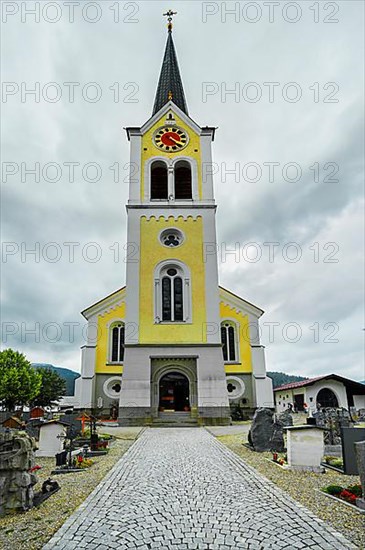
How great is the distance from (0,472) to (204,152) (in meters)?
27.6

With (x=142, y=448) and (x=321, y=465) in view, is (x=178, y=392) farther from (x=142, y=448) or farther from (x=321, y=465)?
(x=321, y=465)

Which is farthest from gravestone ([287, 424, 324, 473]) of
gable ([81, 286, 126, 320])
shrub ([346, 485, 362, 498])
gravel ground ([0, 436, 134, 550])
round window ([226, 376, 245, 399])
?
gable ([81, 286, 126, 320])

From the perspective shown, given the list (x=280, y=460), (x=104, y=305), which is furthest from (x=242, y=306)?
(x=280, y=460)

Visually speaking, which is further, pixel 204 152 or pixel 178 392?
pixel 204 152

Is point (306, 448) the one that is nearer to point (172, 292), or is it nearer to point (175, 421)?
point (175, 421)

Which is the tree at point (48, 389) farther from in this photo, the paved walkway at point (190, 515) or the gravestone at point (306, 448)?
the gravestone at point (306, 448)

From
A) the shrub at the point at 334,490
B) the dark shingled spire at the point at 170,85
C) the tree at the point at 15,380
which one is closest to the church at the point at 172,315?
the dark shingled spire at the point at 170,85

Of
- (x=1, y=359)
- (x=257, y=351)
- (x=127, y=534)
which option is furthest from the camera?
(x=1, y=359)

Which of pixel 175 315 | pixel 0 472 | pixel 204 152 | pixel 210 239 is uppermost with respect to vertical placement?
pixel 204 152

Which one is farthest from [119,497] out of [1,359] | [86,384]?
[1,359]

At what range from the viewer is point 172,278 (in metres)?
27.0

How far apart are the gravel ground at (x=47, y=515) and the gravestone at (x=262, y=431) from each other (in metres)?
5.05

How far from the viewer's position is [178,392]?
25141 mm

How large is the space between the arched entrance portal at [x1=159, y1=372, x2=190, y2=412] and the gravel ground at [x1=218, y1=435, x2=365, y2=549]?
12287 millimetres
